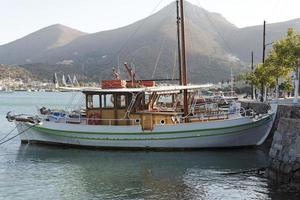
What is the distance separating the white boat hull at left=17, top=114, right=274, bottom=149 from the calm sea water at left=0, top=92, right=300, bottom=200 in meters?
0.55

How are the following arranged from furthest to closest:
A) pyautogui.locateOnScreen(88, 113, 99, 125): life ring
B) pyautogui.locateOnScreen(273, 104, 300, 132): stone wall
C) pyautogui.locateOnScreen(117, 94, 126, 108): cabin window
→ pyautogui.locateOnScreen(88, 113, 99, 125): life ring < pyautogui.locateOnScreen(117, 94, 126, 108): cabin window < pyautogui.locateOnScreen(273, 104, 300, 132): stone wall

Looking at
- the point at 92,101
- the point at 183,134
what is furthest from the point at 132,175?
the point at 92,101

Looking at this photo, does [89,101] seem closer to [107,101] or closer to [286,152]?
[107,101]

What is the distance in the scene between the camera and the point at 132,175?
20281 mm

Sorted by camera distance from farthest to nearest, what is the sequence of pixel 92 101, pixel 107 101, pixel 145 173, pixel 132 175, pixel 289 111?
pixel 92 101
pixel 107 101
pixel 289 111
pixel 145 173
pixel 132 175

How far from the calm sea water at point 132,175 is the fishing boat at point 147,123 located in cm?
65

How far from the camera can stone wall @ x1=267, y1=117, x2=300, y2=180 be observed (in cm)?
1686

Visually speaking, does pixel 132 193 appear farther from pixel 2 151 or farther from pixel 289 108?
pixel 2 151

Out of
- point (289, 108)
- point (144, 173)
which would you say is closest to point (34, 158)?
point (144, 173)

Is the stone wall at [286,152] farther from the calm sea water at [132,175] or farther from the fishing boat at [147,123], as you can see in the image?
the fishing boat at [147,123]

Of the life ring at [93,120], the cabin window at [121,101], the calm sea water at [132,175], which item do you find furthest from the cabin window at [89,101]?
the calm sea water at [132,175]

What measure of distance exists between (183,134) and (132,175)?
5.68 m

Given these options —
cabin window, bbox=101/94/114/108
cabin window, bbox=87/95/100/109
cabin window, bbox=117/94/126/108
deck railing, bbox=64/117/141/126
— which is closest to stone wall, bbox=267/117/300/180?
deck railing, bbox=64/117/141/126

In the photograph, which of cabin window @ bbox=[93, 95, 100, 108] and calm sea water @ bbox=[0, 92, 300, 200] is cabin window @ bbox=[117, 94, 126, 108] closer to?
cabin window @ bbox=[93, 95, 100, 108]
